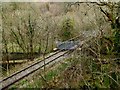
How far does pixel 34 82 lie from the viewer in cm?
551

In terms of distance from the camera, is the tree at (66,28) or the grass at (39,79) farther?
the tree at (66,28)

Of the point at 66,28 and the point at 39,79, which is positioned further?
the point at 66,28

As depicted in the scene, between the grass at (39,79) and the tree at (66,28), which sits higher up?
the tree at (66,28)

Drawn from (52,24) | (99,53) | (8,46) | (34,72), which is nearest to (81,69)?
(99,53)

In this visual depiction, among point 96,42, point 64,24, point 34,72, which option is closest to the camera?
point 96,42

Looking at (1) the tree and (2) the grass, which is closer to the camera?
(2) the grass

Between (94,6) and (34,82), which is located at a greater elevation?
(94,6)

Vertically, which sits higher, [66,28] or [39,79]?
[66,28]

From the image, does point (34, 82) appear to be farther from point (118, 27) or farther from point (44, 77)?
point (118, 27)

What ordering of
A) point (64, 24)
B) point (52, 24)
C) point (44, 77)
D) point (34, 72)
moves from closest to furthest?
point (44, 77), point (34, 72), point (64, 24), point (52, 24)

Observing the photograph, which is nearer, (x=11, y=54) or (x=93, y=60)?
(x=93, y=60)

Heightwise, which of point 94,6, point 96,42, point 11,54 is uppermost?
point 94,6

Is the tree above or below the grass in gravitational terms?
above

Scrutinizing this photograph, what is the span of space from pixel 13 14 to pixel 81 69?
5.32 meters
